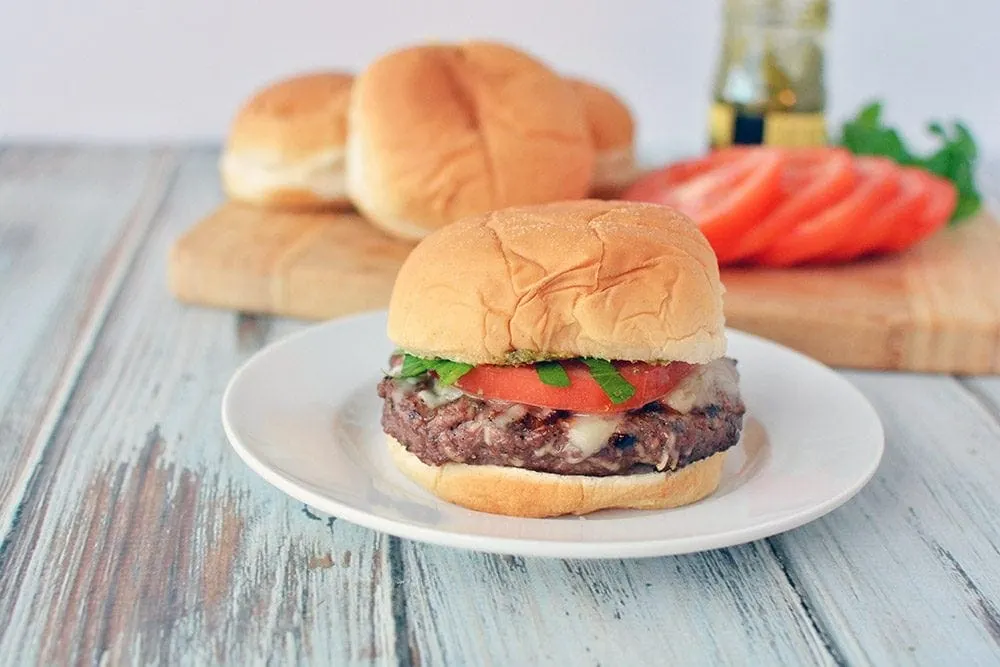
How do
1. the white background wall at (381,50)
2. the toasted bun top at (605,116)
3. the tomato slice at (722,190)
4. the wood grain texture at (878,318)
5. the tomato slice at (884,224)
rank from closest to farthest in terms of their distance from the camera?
1. the wood grain texture at (878,318)
2. the tomato slice at (722,190)
3. the tomato slice at (884,224)
4. the toasted bun top at (605,116)
5. the white background wall at (381,50)

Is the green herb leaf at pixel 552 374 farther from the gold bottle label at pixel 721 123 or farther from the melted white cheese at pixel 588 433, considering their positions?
the gold bottle label at pixel 721 123

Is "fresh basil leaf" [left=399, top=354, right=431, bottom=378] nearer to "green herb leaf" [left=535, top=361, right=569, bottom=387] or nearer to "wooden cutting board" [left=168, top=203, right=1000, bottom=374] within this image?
"green herb leaf" [left=535, top=361, right=569, bottom=387]

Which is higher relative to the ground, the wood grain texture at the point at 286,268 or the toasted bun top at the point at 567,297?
the toasted bun top at the point at 567,297

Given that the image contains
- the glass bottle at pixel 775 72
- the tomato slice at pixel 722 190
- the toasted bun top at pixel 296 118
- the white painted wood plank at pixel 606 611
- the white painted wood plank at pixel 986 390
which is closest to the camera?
the white painted wood plank at pixel 606 611

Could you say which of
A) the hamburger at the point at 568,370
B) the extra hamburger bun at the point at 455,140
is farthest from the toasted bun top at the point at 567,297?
the extra hamburger bun at the point at 455,140

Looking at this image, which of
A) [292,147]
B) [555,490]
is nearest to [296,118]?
[292,147]

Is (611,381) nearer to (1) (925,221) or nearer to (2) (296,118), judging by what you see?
(1) (925,221)

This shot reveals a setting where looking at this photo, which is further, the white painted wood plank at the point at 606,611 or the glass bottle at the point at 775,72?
the glass bottle at the point at 775,72

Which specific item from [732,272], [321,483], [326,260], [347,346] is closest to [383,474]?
[321,483]
